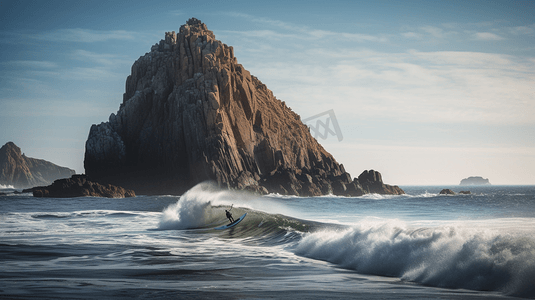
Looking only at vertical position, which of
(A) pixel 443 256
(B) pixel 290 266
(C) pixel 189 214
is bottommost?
(B) pixel 290 266

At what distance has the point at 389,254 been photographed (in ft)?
45.4

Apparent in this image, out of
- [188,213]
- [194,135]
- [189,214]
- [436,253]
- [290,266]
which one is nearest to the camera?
[436,253]

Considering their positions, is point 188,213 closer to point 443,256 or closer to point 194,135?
point 443,256

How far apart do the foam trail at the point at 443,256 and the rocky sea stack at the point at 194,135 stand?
2943 inches

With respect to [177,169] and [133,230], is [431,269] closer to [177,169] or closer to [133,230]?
[133,230]

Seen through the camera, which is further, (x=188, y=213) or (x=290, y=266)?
(x=188, y=213)

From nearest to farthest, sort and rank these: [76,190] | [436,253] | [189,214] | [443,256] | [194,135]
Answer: [443,256]
[436,253]
[189,214]
[76,190]
[194,135]

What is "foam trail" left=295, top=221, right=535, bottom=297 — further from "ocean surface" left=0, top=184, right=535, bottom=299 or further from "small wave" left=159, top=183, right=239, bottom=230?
"small wave" left=159, top=183, right=239, bottom=230

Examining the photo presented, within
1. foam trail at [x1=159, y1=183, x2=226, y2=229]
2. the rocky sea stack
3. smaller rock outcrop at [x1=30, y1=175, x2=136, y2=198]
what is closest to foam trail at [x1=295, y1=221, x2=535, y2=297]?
foam trail at [x1=159, y1=183, x2=226, y2=229]

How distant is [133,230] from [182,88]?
246 ft

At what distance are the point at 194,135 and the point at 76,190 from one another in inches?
1014

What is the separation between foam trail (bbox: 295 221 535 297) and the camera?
1042cm

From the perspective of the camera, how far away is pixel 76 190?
8062cm

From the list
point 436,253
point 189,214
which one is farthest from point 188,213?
point 436,253
